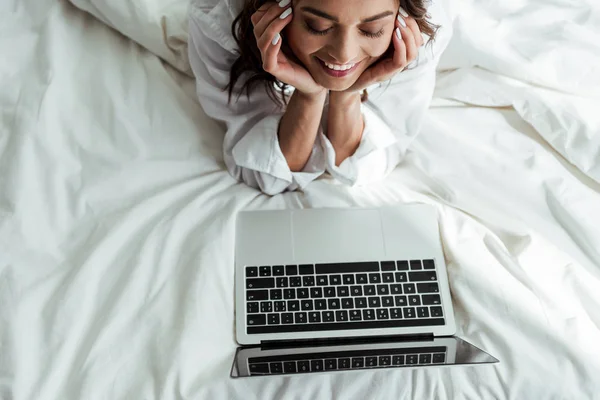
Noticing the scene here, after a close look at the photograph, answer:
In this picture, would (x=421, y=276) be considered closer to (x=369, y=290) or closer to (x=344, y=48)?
(x=369, y=290)

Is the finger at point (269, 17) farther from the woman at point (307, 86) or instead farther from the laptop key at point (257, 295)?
the laptop key at point (257, 295)

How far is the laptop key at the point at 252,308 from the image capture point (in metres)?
1.02

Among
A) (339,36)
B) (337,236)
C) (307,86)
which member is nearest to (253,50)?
(307,86)

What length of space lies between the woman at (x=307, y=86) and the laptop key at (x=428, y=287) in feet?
0.72

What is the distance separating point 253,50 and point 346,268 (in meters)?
0.38

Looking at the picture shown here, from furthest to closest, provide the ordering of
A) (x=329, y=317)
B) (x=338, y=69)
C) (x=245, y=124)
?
(x=245, y=124) → (x=329, y=317) → (x=338, y=69)

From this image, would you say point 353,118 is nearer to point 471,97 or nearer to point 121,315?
point 471,97

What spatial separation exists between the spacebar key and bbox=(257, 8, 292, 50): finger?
1.22 feet

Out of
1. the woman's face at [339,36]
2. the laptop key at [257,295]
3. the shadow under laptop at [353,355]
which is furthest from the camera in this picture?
the laptop key at [257,295]

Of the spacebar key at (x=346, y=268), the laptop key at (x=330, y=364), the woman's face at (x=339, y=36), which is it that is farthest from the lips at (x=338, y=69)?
the laptop key at (x=330, y=364)

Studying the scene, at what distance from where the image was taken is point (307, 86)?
969 mm

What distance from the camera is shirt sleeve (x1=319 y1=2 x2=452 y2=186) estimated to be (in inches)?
43.9

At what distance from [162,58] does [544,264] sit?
0.81m

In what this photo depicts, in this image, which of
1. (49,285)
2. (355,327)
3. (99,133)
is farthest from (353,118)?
(49,285)
